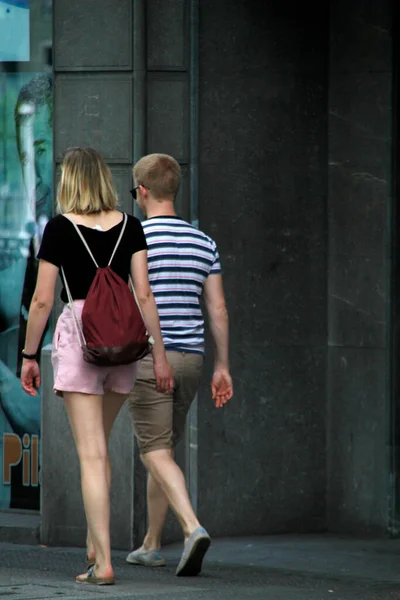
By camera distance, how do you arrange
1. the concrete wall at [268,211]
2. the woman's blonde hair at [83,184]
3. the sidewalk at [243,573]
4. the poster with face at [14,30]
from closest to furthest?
the sidewalk at [243,573] < the woman's blonde hair at [83,184] < the concrete wall at [268,211] < the poster with face at [14,30]

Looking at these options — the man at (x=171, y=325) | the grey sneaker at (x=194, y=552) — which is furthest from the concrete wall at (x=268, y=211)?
the grey sneaker at (x=194, y=552)

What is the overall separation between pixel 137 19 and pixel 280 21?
851 mm

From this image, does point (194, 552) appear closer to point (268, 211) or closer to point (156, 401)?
point (156, 401)

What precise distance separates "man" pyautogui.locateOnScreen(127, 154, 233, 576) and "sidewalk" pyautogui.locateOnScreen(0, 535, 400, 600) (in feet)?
0.98

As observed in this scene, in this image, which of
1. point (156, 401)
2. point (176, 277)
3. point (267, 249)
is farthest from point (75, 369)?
point (267, 249)

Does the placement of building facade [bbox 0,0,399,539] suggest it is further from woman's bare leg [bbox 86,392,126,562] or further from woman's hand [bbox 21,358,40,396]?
woman's hand [bbox 21,358,40,396]

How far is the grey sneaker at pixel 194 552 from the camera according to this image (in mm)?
6809

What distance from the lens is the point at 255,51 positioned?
8617mm

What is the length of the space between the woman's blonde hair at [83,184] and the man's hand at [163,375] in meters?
0.72

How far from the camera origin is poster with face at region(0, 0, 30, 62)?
903 centimetres

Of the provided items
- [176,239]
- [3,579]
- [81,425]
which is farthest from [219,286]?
[3,579]

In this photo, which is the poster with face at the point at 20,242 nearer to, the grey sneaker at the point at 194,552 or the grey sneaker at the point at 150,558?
the grey sneaker at the point at 150,558

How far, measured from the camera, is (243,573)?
727cm

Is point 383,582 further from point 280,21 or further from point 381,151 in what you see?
point 280,21
